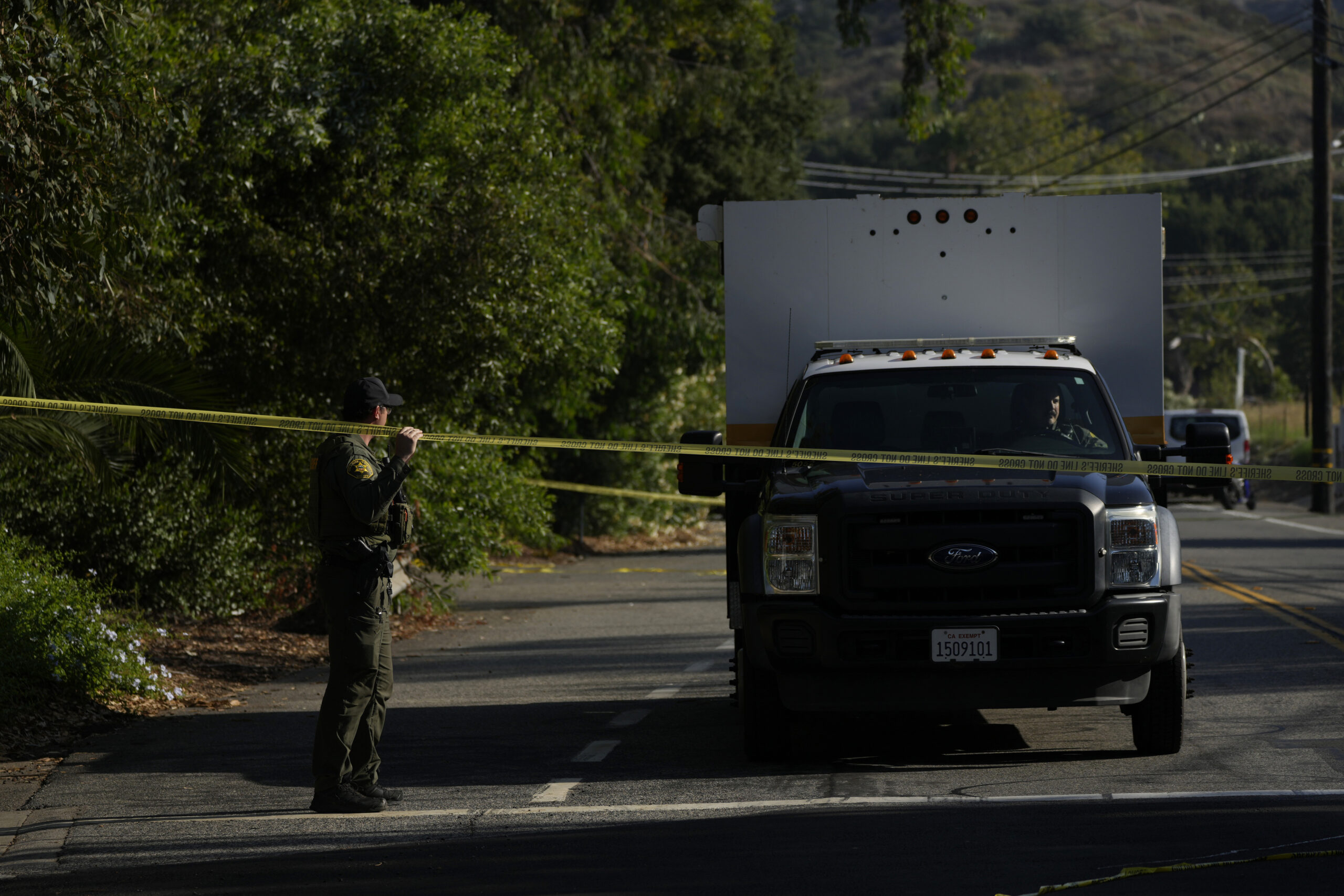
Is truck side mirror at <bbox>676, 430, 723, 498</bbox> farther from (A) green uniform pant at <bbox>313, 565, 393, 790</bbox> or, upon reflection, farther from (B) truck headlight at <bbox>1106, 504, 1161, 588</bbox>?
(B) truck headlight at <bbox>1106, 504, 1161, 588</bbox>

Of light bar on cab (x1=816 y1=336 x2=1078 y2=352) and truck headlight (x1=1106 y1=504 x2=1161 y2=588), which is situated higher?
light bar on cab (x1=816 y1=336 x2=1078 y2=352)

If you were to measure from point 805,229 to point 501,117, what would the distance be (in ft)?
15.6

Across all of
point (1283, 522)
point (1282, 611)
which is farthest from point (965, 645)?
point (1283, 522)

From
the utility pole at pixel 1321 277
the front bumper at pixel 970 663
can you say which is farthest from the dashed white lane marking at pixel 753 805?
the utility pole at pixel 1321 277

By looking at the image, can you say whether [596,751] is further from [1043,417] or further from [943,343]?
[943,343]

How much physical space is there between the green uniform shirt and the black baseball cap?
14 centimetres

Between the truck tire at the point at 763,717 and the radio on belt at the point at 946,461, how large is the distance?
0.01 m

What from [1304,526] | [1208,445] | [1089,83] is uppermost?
[1089,83]

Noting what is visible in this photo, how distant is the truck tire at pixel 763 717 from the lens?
7.87 metres

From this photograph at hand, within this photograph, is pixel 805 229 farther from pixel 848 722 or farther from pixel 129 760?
pixel 129 760

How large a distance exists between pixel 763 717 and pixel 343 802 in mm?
2108

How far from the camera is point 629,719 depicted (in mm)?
9648

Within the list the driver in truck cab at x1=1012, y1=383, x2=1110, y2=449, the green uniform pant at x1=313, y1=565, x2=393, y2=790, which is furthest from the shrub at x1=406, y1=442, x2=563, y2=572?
the green uniform pant at x1=313, y1=565, x2=393, y2=790

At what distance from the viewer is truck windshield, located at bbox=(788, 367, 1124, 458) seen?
852 cm
